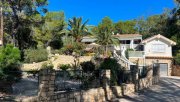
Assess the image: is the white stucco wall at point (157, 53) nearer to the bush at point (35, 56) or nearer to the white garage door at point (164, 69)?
the white garage door at point (164, 69)

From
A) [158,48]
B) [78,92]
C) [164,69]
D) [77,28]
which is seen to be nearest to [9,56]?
[78,92]

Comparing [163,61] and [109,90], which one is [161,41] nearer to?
[163,61]

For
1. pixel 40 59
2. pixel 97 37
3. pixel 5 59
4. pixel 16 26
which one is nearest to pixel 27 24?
pixel 16 26

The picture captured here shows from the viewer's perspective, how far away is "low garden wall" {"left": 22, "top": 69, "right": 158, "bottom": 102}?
12.4 metres

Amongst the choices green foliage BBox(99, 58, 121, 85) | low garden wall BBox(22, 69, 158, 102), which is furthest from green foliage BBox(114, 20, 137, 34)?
green foliage BBox(99, 58, 121, 85)

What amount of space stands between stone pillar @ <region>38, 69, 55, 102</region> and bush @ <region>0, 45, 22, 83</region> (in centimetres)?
252

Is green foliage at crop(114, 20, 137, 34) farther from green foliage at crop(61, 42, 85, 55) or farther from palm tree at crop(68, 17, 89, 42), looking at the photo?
green foliage at crop(61, 42, 85, 55)

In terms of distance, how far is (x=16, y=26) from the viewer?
4644 centimetres

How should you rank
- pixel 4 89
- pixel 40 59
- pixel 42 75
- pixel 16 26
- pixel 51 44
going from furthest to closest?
pixel 51 44 → pixel 16 26 → pixel 40 59 → pixel 4 89 → pixel 42 75

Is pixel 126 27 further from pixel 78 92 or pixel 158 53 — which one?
pixel 78 92

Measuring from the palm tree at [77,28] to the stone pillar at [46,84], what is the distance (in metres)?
40.7

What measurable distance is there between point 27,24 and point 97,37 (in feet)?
46.9

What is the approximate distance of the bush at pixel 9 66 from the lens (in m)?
14.8

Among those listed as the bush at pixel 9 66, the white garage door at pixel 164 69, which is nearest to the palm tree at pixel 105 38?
the white garage door at pixel 164 69
